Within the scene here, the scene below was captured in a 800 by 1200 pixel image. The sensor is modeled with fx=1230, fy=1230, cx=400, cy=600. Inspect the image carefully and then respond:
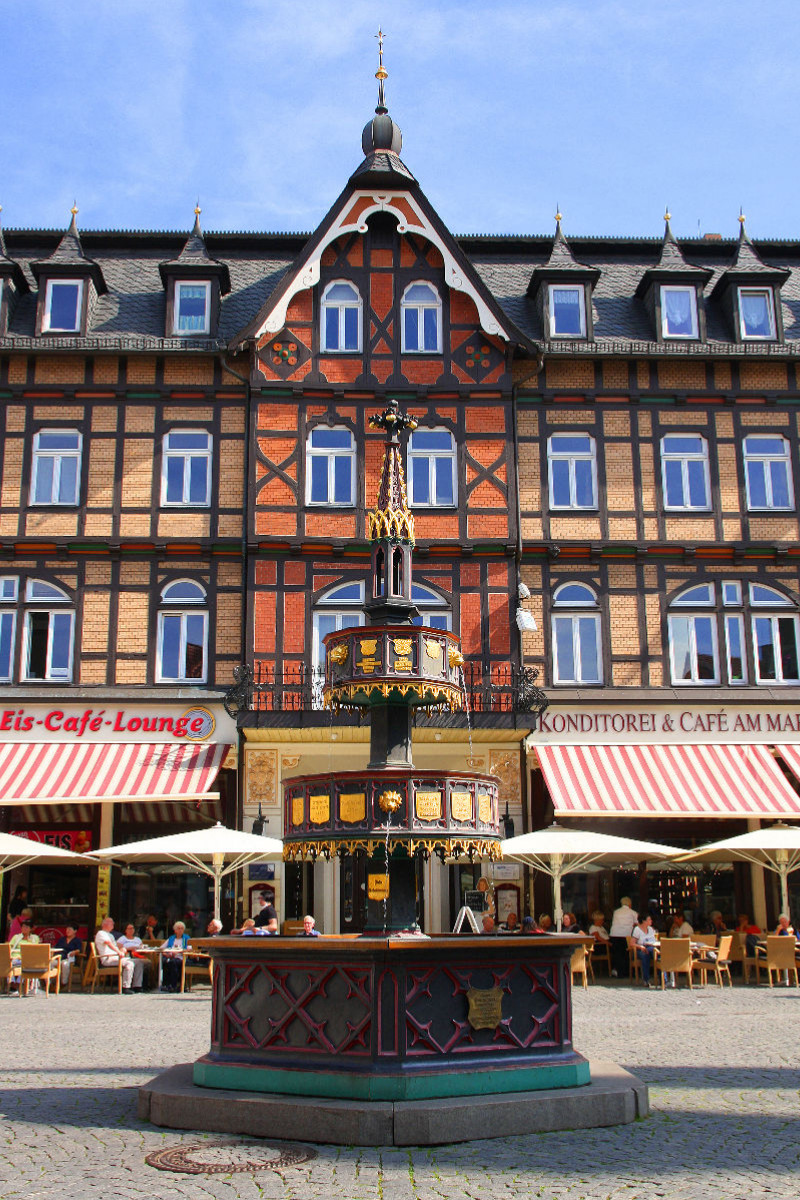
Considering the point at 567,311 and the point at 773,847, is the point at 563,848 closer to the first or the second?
the point at 773,847

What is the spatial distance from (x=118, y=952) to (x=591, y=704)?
10125 millimetres

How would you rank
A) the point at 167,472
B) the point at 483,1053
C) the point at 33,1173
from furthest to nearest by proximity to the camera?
the point at 167,472, the point at 483,1053, the point at 33,1173

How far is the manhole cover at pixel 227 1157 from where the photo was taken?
752 cm

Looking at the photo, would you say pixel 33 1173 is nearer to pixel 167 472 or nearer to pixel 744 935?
pixel 744 935

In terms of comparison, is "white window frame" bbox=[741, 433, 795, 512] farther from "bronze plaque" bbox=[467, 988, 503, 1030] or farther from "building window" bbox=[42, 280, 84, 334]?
"bronze plaque" bbox=[467, 988, 503, 1030]

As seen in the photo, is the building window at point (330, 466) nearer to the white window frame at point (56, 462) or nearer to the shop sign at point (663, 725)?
the white window frame at point (56, 462)

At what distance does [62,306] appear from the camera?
26.3 meters

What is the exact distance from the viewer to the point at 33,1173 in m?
7.36

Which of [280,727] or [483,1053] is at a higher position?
[280,727]

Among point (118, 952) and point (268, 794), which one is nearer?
point (118, 952)

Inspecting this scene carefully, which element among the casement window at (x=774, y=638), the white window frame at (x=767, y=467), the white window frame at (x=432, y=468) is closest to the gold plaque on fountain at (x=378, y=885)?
the white window frame at (x=432, y=468)

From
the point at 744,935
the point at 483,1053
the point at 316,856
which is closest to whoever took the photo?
the point at 483,1053

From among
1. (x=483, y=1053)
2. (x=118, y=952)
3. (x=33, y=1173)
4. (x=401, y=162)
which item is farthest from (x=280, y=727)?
(x=33, y=1173)

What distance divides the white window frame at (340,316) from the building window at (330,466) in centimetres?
176
